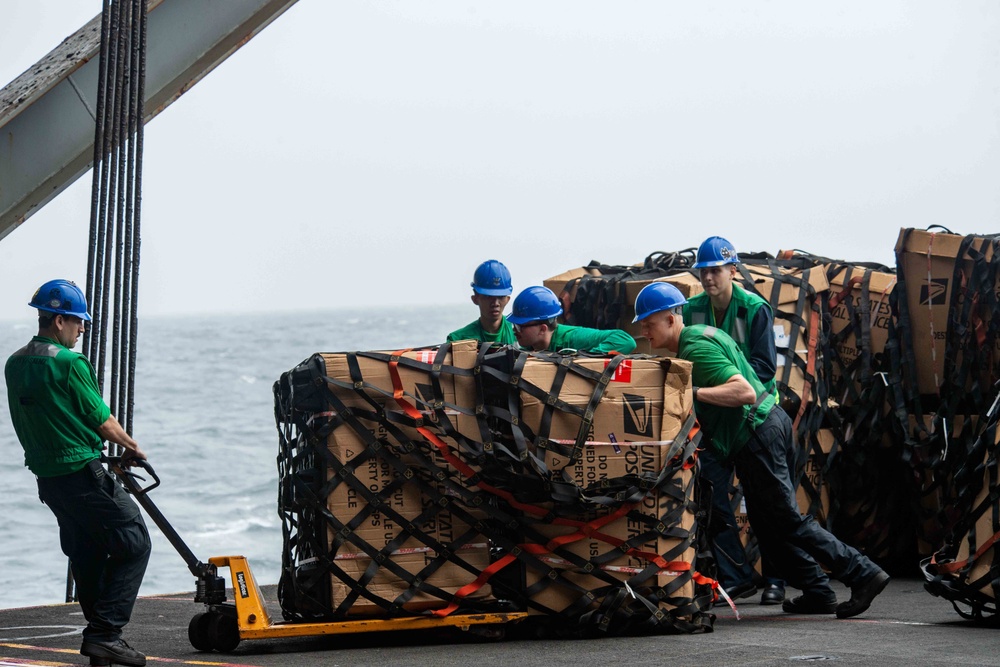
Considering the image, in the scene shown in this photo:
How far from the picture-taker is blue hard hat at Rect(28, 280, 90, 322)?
6633 mm

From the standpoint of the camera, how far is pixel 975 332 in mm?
9102

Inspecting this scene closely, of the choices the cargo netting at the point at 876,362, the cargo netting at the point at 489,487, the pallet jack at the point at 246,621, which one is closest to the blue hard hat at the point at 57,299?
the pallet jack at the point at 246,621

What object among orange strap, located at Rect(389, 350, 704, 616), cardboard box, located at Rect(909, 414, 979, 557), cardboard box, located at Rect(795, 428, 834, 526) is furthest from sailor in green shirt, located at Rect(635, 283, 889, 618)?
cardboard box, located at Rect(909, 414, 979, 557)

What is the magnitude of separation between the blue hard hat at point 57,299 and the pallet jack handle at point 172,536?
74cm

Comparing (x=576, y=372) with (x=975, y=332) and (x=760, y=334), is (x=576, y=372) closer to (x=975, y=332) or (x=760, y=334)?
(x=760, y=334)

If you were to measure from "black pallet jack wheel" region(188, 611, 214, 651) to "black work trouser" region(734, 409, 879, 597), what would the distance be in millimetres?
3026

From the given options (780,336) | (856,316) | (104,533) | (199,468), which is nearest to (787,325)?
(780,336)

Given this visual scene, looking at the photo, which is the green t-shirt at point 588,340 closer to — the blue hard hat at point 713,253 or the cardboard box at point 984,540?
the blue hard hat at point 713,253

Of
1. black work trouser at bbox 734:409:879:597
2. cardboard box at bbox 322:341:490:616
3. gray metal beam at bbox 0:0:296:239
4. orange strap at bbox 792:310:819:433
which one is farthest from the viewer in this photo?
gray metal beam at bbox 0:0:296:239

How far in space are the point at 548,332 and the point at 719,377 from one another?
3.97 ft

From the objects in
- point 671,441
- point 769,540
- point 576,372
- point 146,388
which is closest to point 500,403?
point 576,372

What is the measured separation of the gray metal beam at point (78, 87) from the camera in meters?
9.91

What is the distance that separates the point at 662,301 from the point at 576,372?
27.4 inches

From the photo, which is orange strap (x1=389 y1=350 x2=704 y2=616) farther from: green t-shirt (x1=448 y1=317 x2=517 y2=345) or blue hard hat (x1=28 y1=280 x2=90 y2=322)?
blue hard hat (x1=28 y1=280 x2=90 y2=322)
